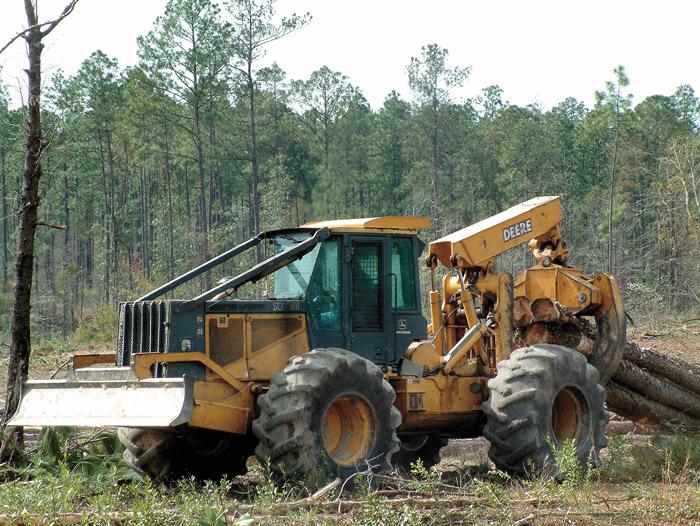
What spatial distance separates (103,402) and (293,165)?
57639 mm

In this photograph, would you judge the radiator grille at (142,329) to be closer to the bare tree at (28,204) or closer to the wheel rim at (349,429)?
the bare tree at (28,204)

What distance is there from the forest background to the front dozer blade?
2388cm

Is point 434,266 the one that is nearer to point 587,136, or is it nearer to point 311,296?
point 311,296

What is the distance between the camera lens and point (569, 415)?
12.3 metres

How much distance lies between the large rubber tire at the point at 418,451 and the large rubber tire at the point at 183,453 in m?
2.39

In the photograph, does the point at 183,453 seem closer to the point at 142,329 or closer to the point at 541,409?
the point at 142,329

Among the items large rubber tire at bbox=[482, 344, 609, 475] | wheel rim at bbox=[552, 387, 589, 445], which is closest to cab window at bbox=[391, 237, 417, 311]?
large rubber tire at bbox=[482, 344, 609, 475]

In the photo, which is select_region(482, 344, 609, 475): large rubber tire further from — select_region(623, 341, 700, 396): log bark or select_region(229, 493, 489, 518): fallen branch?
select_region(229, 493, 489, 518): fallen branch

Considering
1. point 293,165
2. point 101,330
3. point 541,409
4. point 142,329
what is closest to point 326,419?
point 142,329

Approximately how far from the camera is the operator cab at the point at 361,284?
37.5 ft

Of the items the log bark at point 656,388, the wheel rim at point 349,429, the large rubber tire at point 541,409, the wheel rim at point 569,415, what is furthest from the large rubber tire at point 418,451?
the wheel rim at point 349,429

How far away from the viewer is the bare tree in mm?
11539

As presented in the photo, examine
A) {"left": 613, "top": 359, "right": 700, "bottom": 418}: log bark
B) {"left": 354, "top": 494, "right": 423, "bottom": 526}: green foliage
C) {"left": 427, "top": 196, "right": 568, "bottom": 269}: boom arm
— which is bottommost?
{"left": 354, "top": 494, "right": 423, "bottom": 526}: green foliage

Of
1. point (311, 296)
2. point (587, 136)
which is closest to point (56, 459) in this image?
point (311, 296)
